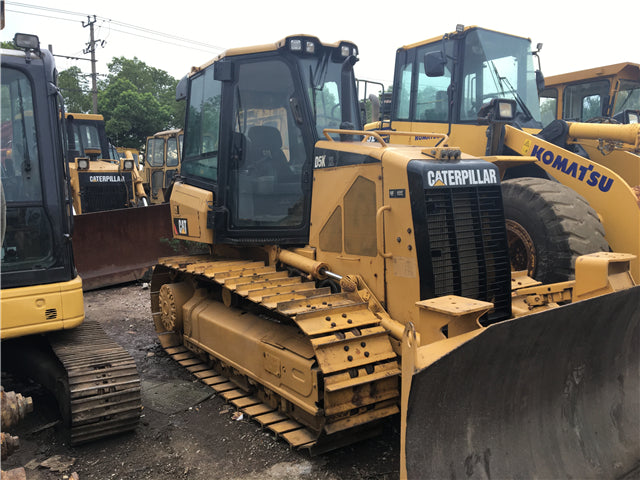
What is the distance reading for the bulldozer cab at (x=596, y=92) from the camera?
8.81 m

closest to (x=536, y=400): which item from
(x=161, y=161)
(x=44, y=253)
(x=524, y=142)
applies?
(x=44, y=253)

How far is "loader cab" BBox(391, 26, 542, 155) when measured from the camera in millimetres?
6668

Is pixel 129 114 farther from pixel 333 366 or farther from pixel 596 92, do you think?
pixel 333 366

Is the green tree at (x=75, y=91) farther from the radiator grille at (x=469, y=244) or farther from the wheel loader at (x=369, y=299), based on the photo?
the radiator grille at (x=469, y=244)

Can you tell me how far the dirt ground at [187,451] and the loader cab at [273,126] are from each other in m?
1.63

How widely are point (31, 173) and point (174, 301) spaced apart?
2.25m

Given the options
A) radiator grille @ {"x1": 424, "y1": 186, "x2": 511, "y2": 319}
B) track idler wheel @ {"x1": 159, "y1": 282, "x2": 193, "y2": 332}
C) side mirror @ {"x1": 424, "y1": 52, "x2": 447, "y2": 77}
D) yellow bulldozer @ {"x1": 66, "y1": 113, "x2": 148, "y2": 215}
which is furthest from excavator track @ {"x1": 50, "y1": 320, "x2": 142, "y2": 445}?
yellow bulldozer @ {"x1": 66, "y1": 113, "x2": 148, "y2": 215}

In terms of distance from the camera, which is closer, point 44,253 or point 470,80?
point 44,253

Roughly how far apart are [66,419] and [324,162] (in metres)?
2.70

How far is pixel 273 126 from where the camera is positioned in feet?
15.8

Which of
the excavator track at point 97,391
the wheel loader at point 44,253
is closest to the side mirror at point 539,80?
the wheel loader at point 44,253

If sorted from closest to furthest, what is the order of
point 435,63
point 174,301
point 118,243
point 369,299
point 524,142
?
point 369,299 < point 174,301 < point 524,142 < point 435,63 < point 118,243

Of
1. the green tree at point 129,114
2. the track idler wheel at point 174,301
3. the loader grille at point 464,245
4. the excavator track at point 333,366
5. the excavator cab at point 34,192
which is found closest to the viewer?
the excavator track at point 333,366

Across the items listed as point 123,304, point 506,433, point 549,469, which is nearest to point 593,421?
point 549,469
